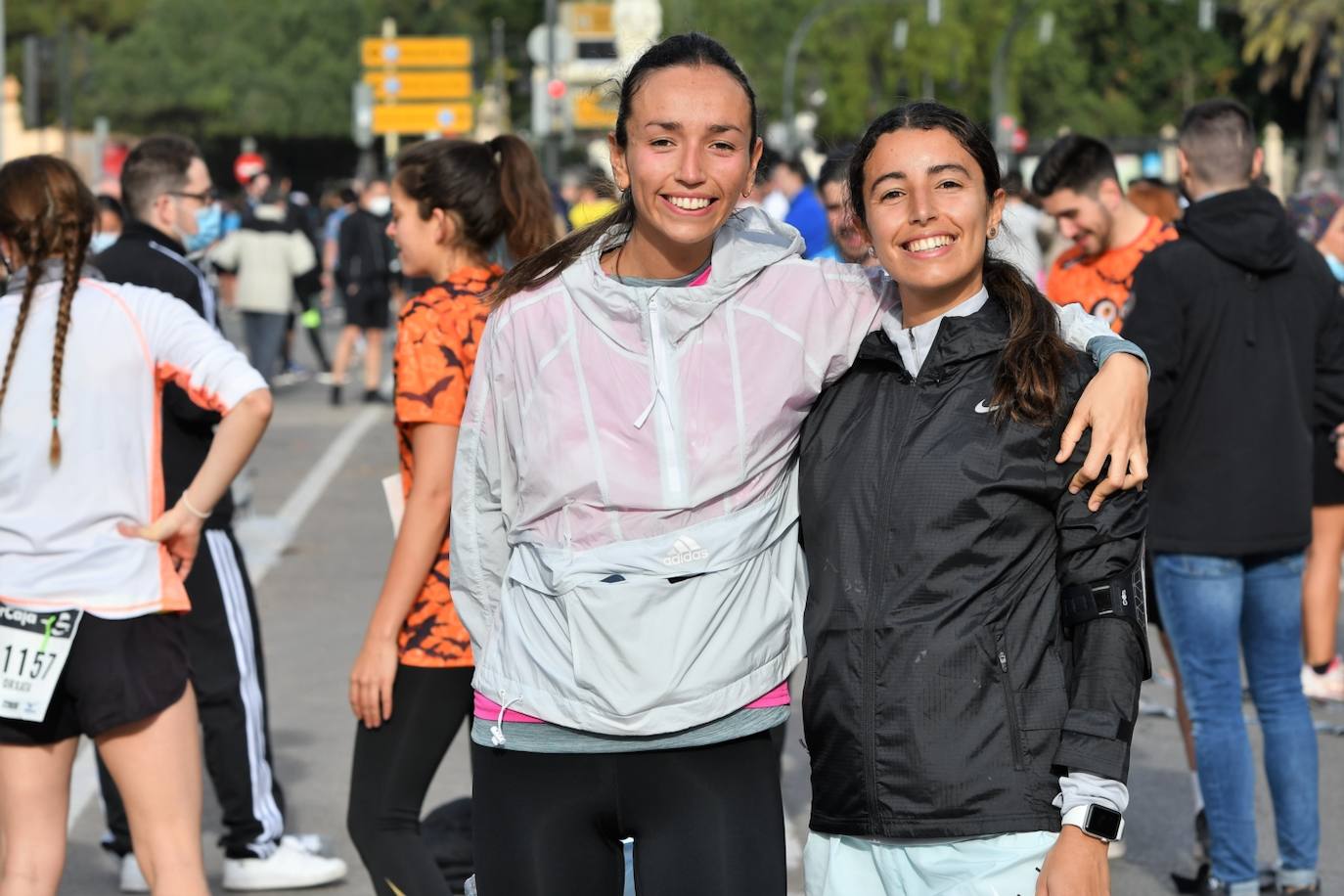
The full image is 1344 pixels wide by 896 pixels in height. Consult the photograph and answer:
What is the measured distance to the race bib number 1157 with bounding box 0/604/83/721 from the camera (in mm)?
4203

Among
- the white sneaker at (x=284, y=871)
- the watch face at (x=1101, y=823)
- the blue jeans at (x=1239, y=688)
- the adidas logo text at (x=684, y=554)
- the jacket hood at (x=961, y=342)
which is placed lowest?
the white sneaker at (x=284, y=871)

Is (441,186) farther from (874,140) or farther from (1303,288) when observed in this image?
(1303,288)

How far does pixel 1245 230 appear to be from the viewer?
17.6ft

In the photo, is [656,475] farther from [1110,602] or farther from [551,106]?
[551,106]

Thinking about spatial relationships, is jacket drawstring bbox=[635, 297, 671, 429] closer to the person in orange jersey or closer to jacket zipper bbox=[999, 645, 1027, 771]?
jacket zipper bbox=[999, 645, 1027, 771]

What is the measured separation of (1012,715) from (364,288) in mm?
16610

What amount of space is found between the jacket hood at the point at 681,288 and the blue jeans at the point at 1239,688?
8.09ft

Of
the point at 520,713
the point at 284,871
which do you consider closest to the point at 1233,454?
the point at 520,713

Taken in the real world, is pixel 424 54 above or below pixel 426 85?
above

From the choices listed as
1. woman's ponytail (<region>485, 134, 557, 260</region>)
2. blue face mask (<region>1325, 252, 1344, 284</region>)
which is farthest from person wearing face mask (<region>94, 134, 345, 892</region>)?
blue face mask (<region>1325, 252, 1344, 284</region>)

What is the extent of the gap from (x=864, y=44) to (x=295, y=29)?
23.6 m

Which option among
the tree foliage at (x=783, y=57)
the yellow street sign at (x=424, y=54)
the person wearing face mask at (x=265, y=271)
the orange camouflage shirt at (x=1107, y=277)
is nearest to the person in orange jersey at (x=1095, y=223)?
the orange camouflage shirt at (x=1107, y=277)

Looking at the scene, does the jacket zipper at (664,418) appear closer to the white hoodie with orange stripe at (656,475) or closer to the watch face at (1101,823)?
the white hoodie with orange stripe at (656,475)

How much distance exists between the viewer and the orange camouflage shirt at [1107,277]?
6.48 meters
